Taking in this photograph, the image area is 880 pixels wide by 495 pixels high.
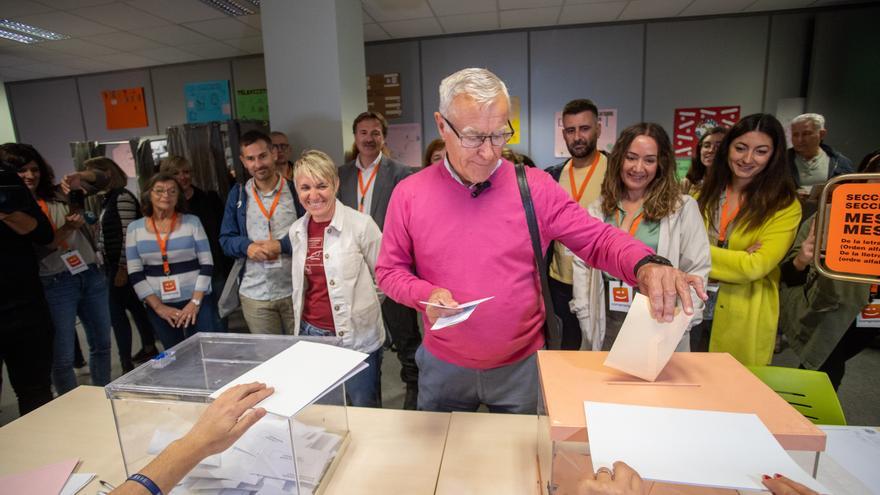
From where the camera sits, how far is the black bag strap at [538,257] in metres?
1.15

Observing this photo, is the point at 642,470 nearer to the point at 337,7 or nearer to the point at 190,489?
the point at 190,489

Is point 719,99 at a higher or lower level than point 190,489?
higher

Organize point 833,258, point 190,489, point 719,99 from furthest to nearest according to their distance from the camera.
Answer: point 719,99, point 190,489, point 833,258

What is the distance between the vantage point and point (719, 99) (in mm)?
4062

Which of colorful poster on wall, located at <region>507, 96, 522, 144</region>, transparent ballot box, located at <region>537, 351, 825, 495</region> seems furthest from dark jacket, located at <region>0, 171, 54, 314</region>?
colorful poster on wall, located at <region>507, 96, 522, 144</region>

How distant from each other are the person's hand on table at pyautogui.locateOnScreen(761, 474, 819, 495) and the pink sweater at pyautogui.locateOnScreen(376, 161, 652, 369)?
58cm

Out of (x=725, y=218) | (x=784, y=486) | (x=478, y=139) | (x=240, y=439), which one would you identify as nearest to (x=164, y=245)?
(x=240, y=439)

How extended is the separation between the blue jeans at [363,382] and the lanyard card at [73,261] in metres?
1.45

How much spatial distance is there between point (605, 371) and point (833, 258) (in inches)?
19.0

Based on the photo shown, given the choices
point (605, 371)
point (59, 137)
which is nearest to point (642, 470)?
point (605, 371)

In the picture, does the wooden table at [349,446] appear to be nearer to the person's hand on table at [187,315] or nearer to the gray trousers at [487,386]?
Answer: the gray trousers at [487,386]

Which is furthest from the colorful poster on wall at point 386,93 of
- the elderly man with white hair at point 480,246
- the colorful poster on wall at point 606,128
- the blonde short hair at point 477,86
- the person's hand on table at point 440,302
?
the person's hand on table at point 440,302

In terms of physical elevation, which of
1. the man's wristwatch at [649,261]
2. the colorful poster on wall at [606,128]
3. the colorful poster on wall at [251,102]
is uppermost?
the colorful poster on wall at [251,102]

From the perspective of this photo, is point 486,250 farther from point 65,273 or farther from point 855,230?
point 65,273
